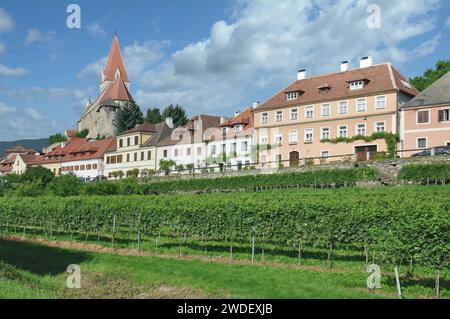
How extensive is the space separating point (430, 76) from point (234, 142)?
87.4ft

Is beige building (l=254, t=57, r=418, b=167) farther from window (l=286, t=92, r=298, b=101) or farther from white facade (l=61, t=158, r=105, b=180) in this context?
white facade (l=61, t=158, r=105, b=180)

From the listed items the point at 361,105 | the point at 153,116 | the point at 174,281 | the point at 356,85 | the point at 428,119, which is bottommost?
the point at 174,281

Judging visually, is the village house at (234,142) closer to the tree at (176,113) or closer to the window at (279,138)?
the window at (279,138)

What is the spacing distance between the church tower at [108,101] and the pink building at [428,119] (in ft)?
253

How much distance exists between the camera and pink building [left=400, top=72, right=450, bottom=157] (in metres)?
46.9

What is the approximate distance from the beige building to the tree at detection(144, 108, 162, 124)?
45.0 m

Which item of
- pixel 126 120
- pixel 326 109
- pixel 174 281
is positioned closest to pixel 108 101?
pixel 126 120

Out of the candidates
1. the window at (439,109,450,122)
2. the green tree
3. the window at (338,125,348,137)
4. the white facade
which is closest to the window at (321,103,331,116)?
the window at (338,125,348,137)

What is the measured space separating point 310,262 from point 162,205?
31.7 ft

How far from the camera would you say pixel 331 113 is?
183 feet

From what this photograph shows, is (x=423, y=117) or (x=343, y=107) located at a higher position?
(x=343, y=107)

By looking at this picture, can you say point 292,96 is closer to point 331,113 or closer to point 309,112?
point 309,112

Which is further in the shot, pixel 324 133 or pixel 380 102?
pixel 324 133
